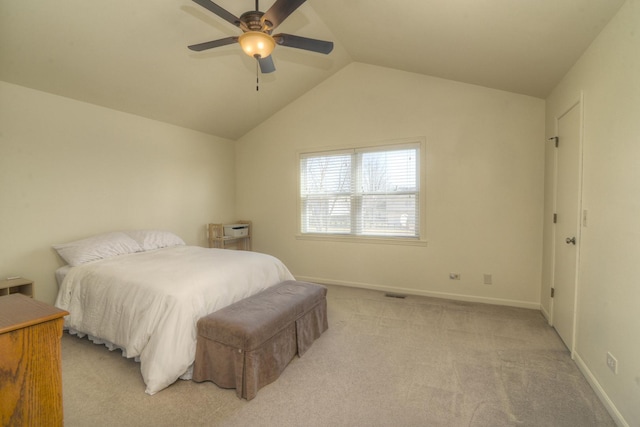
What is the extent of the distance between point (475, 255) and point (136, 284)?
12.0ft

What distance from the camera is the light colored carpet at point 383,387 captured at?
5.79 feet

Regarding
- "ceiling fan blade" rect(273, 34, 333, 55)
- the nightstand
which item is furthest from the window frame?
the nightstand

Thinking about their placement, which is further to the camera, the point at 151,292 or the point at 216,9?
the point at 151,292

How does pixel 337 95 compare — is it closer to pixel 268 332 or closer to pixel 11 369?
pixel 268 332

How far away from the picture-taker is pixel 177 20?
270cm

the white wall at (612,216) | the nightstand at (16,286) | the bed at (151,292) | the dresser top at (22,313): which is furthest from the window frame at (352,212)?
the dresser top at (22,313)

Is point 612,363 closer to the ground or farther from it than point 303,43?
closer to the ground

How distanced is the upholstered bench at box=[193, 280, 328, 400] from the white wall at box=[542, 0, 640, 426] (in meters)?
2.06

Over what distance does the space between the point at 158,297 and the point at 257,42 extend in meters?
1.95

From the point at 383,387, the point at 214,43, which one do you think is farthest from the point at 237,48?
the point at 383,387

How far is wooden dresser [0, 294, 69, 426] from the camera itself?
808mm

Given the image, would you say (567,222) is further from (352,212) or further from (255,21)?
(255,21)

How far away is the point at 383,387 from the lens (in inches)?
80.9

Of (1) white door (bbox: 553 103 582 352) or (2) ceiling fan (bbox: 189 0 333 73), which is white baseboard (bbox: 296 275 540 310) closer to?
(1) white door (bbox: 553 103 582 352)
